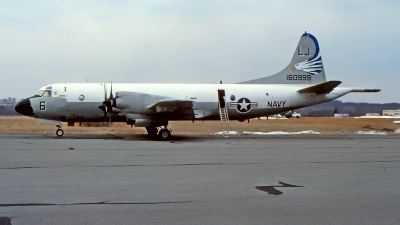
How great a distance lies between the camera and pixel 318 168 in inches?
460

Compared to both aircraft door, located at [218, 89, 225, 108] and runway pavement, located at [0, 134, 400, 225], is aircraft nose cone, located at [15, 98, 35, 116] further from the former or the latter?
aircraft door, located at [218, 89, 225, 108]

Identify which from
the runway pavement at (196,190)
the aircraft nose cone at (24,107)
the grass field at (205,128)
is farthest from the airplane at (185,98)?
the runway pavement at (196,190)

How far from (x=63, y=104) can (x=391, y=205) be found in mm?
21398

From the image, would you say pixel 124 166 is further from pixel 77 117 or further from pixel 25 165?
pixel 77 117

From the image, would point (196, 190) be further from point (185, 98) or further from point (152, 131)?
point (152, 131)

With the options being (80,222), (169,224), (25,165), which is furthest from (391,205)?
(25,165)

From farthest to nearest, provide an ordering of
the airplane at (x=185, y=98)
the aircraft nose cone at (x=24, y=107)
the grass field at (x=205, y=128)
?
the grass field at (x=205, y=128), the aircraft nose cone at (x=24, y=107), the airplane at (x=185, y=98)

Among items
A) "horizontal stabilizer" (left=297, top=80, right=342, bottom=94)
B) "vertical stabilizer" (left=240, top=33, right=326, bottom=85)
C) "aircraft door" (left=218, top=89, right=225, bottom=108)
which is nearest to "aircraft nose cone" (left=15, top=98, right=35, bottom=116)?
"aircraft door" (left=218, top=89, right=225, bottom=108)

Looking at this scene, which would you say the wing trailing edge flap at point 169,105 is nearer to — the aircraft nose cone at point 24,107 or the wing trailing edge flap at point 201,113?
the wing trailing edge flap at point 201,113

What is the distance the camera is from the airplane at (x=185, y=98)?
24000 mm

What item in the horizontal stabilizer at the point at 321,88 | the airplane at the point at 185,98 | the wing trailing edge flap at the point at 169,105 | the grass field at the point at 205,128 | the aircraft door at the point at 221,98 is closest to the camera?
the wing trailing edge flap at the point at 169,105

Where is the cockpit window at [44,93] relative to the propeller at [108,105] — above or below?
above

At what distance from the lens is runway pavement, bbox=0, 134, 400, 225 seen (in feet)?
20.3

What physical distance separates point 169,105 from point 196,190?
1549cm
